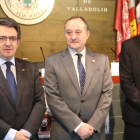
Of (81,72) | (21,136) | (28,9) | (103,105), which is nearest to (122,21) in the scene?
(28,9)

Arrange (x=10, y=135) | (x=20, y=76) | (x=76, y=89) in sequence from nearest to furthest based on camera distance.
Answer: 1. (x=10, y=135)
2. (x=20, y=76)
3. (x=76, y=89)

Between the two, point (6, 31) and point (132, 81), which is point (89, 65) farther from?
point (6, 31)

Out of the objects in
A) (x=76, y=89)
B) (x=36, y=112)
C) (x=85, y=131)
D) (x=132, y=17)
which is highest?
(x=132, y=17)

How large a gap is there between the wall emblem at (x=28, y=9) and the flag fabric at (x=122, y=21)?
3.66 ft

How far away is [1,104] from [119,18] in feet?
8.23

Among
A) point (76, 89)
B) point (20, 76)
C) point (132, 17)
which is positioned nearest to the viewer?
point (20, 76)

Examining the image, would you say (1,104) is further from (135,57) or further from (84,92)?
(135,57)

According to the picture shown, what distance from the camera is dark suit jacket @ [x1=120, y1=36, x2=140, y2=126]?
1.63 m

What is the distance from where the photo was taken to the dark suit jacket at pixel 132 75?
163 centimetres

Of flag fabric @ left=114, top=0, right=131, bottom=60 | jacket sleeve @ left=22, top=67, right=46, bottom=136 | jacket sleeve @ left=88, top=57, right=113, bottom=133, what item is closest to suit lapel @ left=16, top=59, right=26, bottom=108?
jacket sleeve @ left=22, top=67, right=46, bottom=136

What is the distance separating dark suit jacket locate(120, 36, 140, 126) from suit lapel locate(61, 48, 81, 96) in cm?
41

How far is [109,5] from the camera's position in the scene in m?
3.27

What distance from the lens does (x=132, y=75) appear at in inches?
65.7

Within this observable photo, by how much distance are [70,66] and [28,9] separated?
1755 mm
